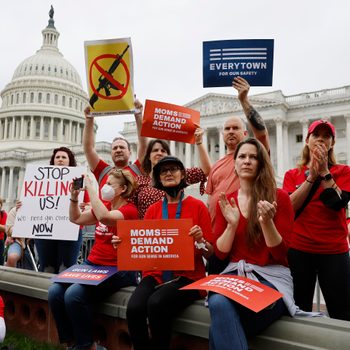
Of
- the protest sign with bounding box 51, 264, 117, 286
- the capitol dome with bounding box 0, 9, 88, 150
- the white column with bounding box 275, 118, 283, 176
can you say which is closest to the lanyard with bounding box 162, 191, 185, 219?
the protest sign with bounding box 51, 264, 117, 286

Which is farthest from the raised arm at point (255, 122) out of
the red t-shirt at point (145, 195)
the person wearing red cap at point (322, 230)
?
the red t-shirt at point (145, 195)

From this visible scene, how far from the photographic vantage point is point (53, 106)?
8075 cm

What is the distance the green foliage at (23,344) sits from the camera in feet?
15.4

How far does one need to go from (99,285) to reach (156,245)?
97 centimetres

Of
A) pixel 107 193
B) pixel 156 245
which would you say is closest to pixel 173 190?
pixel 156 245

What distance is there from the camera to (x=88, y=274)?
425 cm

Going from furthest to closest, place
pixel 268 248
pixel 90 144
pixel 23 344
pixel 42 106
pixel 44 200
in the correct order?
pixel 42 106 < pixel 44 200 < pixel 90 144 < pixel 23 344 < pixel 268 248

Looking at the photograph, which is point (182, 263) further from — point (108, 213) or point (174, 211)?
point (108, 213)

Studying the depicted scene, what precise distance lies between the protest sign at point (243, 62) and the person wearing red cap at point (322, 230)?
1468 millimetres

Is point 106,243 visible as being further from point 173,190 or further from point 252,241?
point 252,241

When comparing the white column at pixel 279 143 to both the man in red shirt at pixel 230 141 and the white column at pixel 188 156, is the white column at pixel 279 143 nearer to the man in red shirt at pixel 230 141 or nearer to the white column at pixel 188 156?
the white column at pixel 188 156

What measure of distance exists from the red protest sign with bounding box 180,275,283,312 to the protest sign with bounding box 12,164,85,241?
11.2ft

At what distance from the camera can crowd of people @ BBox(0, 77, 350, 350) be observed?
3.32 m

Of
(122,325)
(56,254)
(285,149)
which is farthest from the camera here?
(285,149)
